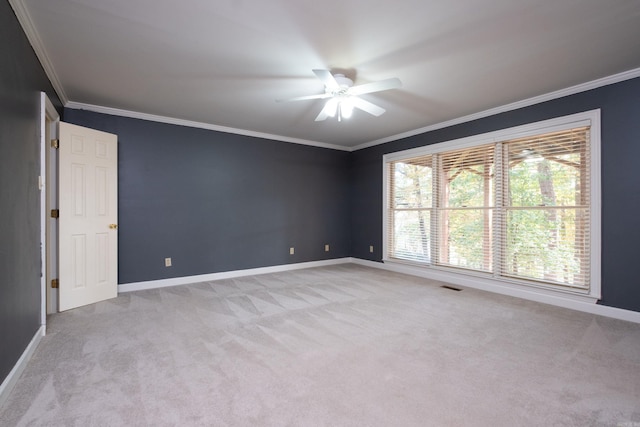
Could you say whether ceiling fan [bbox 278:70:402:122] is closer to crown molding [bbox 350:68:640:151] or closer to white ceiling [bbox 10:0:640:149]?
white ceiling [bbox 10:0:640:149]

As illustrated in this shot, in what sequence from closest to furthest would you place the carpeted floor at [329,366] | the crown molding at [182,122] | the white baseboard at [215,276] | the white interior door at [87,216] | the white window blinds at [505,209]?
1. the carpeted floor at [329,366]
2. the white interior door at [87,216]
3. the white window blinds at [505,209]
4. the crown molding at [182,122]
5. the white baseboard at [215,276]

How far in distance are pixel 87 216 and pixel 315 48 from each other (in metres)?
3.31

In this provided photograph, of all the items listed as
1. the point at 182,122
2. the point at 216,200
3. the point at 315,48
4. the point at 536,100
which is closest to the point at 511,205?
the point at 536,100

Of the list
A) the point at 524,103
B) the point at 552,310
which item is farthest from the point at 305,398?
the point at 524,103

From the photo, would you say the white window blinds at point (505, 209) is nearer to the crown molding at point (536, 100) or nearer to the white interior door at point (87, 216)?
the crown molding at point (536, 100)

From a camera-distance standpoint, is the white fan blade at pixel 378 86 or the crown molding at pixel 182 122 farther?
the crown molding at pixel 182 122

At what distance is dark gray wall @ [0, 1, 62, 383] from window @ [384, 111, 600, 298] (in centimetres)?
491

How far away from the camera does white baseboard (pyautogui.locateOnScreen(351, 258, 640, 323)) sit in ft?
10.2

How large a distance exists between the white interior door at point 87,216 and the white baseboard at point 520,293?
446 centimetres

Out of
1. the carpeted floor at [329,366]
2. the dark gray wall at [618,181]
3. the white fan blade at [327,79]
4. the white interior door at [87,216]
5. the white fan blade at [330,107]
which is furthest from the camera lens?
the white interior door at [87,216]

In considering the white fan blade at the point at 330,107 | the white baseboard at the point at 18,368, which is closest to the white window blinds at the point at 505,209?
the white fan blade at the point at 330,107

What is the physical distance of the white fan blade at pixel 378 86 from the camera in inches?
102

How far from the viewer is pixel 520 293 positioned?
12.6 ft

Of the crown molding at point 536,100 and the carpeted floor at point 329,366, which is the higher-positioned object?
the crown molding at point 536,100
